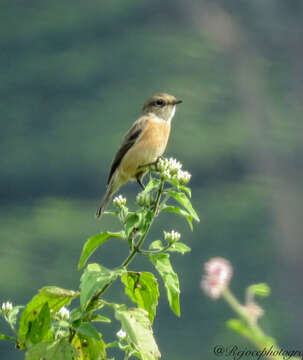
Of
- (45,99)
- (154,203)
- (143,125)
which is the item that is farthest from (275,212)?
(154,203)

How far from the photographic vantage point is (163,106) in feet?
13.3

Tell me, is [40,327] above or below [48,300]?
below

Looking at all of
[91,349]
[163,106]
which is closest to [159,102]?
[163,106]

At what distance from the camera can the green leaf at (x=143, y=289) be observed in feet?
6.37

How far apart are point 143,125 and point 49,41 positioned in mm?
15208

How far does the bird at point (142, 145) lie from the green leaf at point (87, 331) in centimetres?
163

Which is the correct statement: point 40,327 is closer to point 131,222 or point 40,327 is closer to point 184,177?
point 131,222

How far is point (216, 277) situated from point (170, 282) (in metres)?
0.78

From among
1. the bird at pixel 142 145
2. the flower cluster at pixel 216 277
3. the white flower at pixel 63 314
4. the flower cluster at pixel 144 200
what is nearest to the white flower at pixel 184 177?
the flower cluster at pixel 144 200

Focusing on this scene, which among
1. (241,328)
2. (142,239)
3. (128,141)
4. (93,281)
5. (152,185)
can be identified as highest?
(128,141)

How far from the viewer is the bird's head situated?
160 inches

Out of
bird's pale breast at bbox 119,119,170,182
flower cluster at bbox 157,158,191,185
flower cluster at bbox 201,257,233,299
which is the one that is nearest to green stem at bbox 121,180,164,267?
flower cluster at bbox 157,158,191,185

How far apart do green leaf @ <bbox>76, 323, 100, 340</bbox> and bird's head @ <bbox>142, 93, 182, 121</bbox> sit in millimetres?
2396

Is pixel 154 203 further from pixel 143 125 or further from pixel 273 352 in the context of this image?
pixel 143 125
